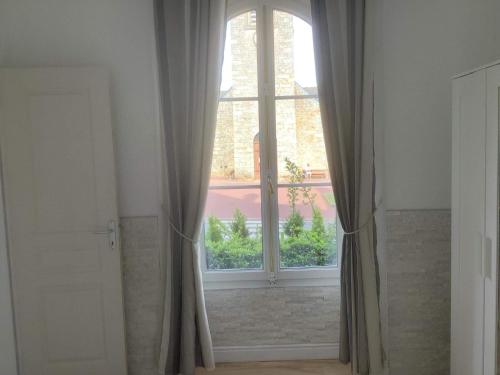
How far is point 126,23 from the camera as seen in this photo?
9.03ft

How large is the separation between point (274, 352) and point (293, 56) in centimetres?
201

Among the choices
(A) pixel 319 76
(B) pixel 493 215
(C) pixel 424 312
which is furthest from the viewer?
(C) pixel 424 312

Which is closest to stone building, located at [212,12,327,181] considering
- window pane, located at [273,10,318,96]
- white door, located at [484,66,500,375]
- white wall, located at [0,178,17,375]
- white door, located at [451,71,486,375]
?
window pane, located at [273,10,318,96]

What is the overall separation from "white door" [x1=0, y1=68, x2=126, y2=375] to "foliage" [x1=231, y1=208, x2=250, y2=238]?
0.78 m

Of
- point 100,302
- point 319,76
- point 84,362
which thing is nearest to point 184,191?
point 100,302

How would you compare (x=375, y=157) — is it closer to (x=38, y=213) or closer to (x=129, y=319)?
(x=129, y=319)

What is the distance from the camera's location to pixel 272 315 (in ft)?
9.84

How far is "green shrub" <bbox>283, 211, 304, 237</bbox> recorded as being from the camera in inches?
118

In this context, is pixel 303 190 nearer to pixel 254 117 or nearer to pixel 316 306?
pixel 254 117

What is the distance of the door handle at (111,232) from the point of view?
2.73m

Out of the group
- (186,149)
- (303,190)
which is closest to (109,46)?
(186,149)

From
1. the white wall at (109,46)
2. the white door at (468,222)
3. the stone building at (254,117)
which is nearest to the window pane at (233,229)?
the stone building at (254,117)

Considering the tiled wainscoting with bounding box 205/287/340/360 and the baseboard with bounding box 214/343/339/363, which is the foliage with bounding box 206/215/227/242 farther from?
the baseboard with bounding box 214/343/339/363

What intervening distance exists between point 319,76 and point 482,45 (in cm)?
103
